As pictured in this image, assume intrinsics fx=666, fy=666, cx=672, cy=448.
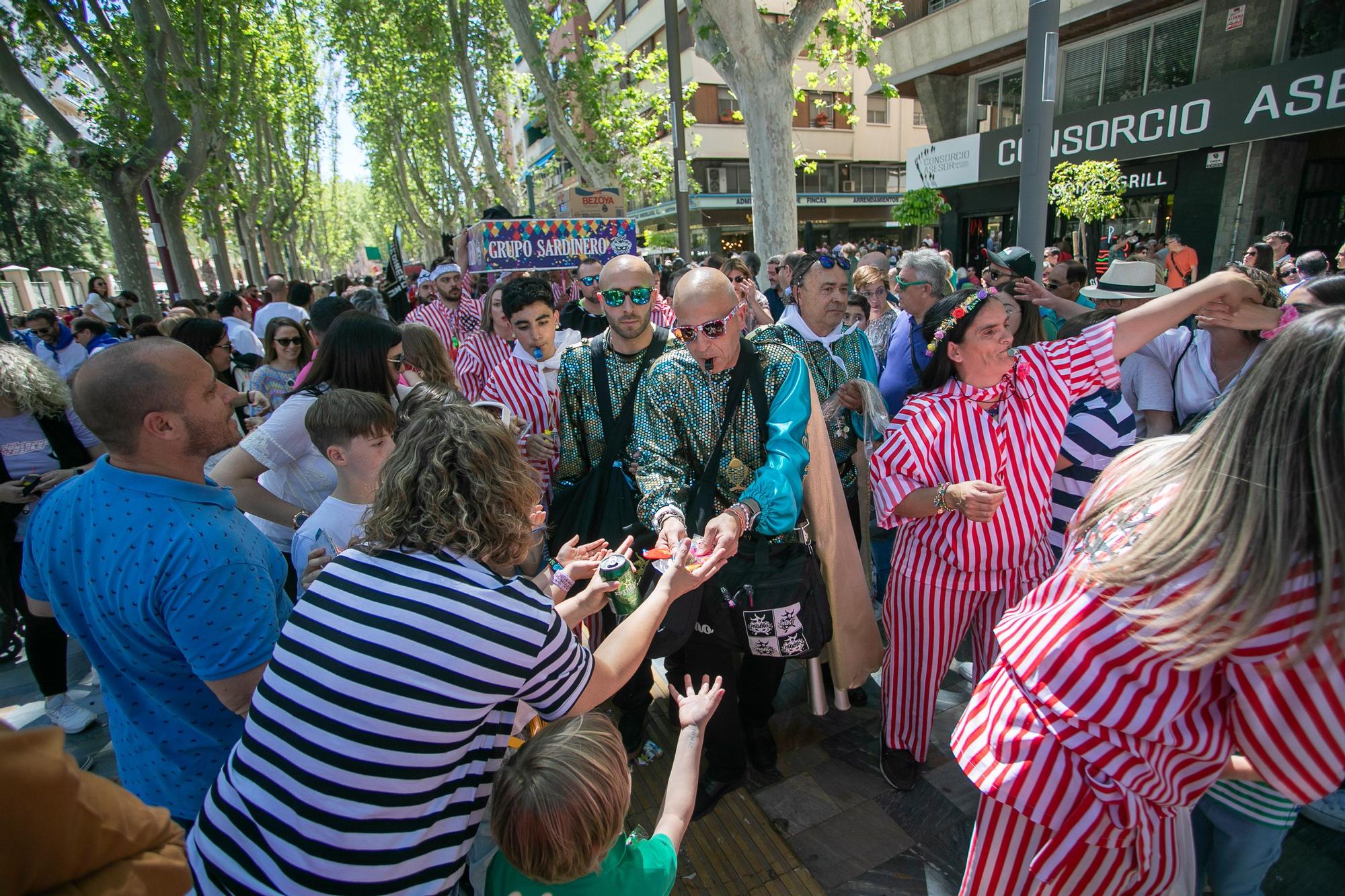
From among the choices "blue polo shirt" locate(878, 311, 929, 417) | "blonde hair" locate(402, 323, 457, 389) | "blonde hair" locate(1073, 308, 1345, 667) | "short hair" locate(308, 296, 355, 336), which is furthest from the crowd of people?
Answer: "short hair" locate(308, 296, 355, 336)

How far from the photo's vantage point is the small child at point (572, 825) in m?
1.42

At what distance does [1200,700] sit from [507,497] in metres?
1.43

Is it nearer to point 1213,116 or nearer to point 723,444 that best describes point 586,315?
point 723,444

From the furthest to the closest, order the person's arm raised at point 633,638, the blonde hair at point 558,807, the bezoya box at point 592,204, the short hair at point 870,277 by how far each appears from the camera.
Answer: the bezoya box at point 592,204 < the short hair at point 870,277 < the person's arm raised at point 633,638 < the blonde hair at point 558,807

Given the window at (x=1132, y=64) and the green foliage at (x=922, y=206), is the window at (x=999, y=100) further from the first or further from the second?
the green foliage at (x=922, y=206)

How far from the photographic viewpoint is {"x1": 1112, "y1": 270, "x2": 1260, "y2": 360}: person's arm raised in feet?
7.02

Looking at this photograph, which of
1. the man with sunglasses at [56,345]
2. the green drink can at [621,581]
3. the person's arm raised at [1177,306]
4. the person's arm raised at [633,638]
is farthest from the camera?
the man with sunglasses at [56,345]

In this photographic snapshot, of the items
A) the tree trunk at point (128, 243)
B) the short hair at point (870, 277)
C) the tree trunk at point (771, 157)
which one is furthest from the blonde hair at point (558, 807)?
the tree trunk at point (128, 243)

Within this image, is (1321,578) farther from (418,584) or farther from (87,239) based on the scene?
(87,239)

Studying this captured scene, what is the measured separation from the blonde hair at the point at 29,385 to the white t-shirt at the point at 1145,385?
528 centimetres

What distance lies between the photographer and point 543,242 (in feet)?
22.8

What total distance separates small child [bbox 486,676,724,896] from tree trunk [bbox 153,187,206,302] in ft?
49.9

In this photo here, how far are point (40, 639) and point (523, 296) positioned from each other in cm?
300

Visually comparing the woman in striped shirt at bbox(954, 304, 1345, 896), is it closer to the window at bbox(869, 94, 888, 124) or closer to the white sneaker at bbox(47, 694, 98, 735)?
the white sneaker at bbox(47, 694, 98, 735)
